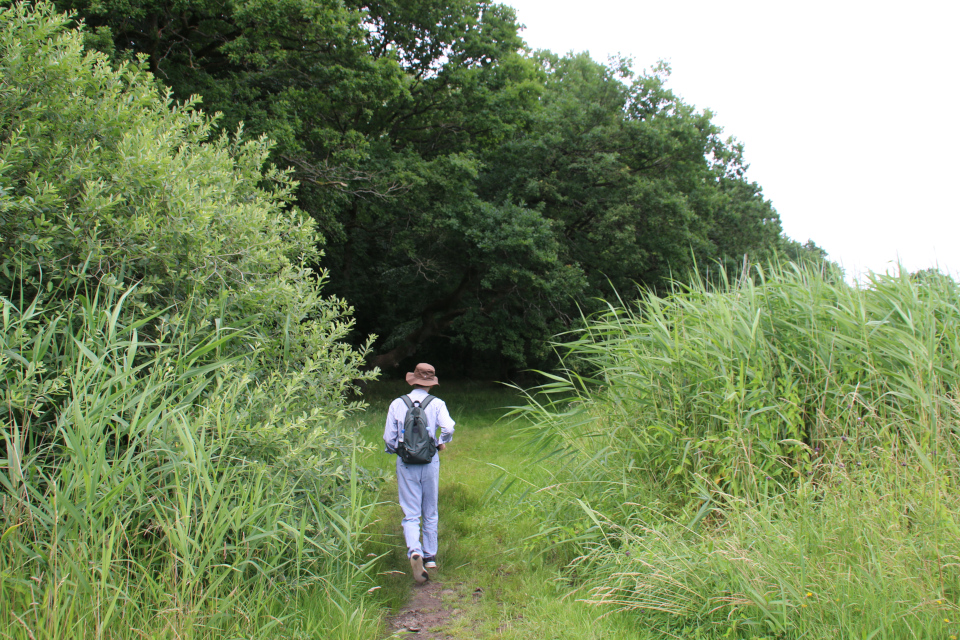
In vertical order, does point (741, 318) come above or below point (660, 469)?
above

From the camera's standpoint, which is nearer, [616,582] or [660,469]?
[616,582]

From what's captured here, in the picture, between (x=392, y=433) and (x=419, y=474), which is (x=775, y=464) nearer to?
(x=419, y=474)

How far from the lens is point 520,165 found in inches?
666

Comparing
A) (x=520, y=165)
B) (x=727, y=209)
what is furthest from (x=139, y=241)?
(x=727, y=209)

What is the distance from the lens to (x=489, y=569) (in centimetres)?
488

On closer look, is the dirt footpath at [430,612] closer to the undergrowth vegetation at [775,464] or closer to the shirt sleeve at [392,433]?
the undergrowth vegetation at [775,464]

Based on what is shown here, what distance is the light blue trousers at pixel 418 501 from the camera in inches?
190

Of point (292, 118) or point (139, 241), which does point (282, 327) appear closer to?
point (139, 241)

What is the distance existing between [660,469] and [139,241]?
14.1 feet

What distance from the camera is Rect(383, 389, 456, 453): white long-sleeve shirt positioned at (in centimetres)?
497

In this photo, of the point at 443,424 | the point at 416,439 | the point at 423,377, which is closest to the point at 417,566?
the point at 416,439

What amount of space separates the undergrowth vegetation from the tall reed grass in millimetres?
1926

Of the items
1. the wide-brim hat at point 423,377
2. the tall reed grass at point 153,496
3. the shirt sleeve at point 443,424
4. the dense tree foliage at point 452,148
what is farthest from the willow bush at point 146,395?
the dense tree foliage at point 452,148

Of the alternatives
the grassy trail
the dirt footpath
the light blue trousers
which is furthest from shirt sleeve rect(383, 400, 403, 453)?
the dirt footpath
